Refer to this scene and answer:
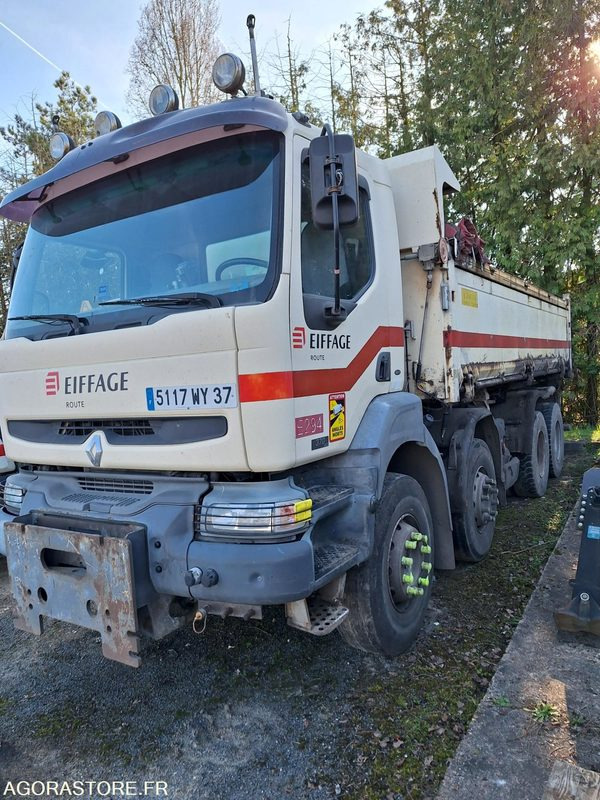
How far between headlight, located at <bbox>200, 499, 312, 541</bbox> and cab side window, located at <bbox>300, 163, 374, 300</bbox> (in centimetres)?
99

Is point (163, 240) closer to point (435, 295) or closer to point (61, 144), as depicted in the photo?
point (61, 144)

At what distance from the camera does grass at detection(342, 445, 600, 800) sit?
240 cm

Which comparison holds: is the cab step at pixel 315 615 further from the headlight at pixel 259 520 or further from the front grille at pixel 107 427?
the front grille at pixel 107 427

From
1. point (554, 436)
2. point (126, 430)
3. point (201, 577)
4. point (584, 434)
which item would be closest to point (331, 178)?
point (126, 430)

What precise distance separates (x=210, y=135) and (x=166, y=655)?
2933mm

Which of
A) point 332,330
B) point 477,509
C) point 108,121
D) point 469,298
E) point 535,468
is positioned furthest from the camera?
point 535,468

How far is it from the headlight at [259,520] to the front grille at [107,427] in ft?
1.91

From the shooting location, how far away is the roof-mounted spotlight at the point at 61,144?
3.33 metres

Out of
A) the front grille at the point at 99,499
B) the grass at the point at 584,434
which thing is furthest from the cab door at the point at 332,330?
the grass at the point at 584,434

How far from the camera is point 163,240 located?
274cm

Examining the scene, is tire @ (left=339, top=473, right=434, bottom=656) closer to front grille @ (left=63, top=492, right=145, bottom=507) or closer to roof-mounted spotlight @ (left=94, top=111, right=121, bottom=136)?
front grille @ (left=63, top=492, right=145, bottom=507)

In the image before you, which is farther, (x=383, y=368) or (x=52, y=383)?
(x=383, y=368)

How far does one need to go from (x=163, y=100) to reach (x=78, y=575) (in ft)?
7.92

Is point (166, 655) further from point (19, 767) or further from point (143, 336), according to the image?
point (143, 336)
